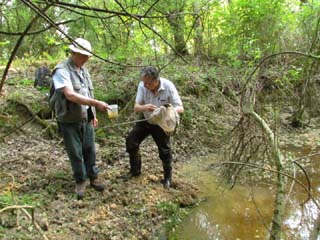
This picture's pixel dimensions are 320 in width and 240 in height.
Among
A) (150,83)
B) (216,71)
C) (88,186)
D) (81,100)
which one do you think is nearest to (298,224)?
(150,83)

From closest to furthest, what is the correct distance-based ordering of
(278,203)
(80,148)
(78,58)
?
(278,203), (78,58), (80,148)

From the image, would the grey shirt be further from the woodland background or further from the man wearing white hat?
the woodland background

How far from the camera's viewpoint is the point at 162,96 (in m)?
4.69

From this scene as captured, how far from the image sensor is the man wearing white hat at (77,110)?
3957mm

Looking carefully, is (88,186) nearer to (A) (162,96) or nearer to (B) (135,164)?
(B) (135,164)

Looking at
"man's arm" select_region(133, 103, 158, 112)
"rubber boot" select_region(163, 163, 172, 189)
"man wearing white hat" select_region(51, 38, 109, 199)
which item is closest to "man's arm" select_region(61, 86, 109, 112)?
"man wearing white hat" select_region(51, 38, 109, 199)

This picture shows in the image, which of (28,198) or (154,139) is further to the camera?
(154,139)

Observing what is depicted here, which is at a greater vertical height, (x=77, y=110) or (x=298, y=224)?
(x=77, y=110)

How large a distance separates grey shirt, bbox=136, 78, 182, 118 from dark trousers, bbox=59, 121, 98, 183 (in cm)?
80

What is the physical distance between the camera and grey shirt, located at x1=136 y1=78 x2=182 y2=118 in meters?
4.67

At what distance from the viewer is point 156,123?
15.1 feet

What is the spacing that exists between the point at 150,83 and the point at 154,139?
2.72 ft

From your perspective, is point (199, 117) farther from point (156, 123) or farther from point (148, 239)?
point (148, 239)

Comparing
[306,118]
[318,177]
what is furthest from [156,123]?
[306,118]
